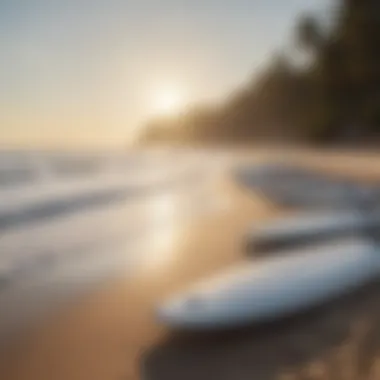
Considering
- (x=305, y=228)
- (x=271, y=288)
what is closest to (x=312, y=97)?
(x=271, y=288)

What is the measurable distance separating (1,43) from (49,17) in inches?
2.1

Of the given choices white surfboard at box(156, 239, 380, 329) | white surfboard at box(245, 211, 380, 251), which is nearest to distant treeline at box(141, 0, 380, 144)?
white surfboard at box(156, 239, 380, 329)

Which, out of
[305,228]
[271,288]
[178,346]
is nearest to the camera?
[178,346]

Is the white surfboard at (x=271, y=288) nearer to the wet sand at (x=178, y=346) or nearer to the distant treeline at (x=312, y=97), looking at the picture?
the wet sand at (x=178, y=346)

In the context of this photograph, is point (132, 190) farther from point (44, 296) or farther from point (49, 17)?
point (49, 17)

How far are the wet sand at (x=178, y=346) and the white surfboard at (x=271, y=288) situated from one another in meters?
0.02

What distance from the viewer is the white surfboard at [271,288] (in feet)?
2.59

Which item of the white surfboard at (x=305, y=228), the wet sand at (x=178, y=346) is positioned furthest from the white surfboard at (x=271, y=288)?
the white surfboard at (x=305, y=228)

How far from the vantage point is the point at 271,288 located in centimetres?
88

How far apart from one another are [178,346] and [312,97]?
0.36 meters

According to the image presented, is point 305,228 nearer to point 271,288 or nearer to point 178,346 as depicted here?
point 271,288

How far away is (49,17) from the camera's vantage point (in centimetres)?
62

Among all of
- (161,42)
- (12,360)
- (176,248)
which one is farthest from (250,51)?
(176,248)

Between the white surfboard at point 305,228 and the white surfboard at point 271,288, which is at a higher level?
the white surfboard at point 305,228
